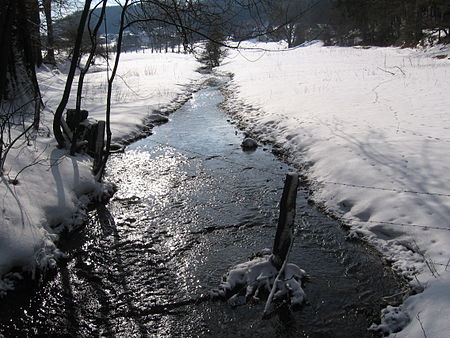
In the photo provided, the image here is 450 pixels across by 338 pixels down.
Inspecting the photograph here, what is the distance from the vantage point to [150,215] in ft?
21.1

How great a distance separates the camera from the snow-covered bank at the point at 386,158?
15.2 ft

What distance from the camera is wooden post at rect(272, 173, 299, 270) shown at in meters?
4.35

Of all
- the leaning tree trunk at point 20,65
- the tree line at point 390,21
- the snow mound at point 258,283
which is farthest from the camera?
the tree line at point 390,21

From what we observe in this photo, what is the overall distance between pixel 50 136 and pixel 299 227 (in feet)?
21.2

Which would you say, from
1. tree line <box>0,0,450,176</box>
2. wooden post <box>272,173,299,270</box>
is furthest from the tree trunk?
wooden post <box>272,173,299,270</box>

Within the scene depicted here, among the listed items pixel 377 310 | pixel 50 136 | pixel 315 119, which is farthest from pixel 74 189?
pixel 315 119

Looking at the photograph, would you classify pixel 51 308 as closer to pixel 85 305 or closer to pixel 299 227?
pixel 85 305

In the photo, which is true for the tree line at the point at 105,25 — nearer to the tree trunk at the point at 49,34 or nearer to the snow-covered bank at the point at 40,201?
the tree trunk at the point at 49,34

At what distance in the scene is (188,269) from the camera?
16.2ft

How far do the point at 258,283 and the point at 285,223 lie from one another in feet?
2.66

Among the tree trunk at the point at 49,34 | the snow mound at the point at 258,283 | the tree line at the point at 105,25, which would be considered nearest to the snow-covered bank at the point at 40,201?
the tree line at the point at 105,25

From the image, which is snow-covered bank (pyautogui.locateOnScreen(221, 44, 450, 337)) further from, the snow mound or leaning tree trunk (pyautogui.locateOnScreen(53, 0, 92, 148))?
leaning tree trunk (pyautogui.locateOnScreen(53, 0, 92, 148))

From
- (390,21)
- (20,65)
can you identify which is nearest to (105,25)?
(20,65)

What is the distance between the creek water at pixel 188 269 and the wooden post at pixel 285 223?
0.50 metres
